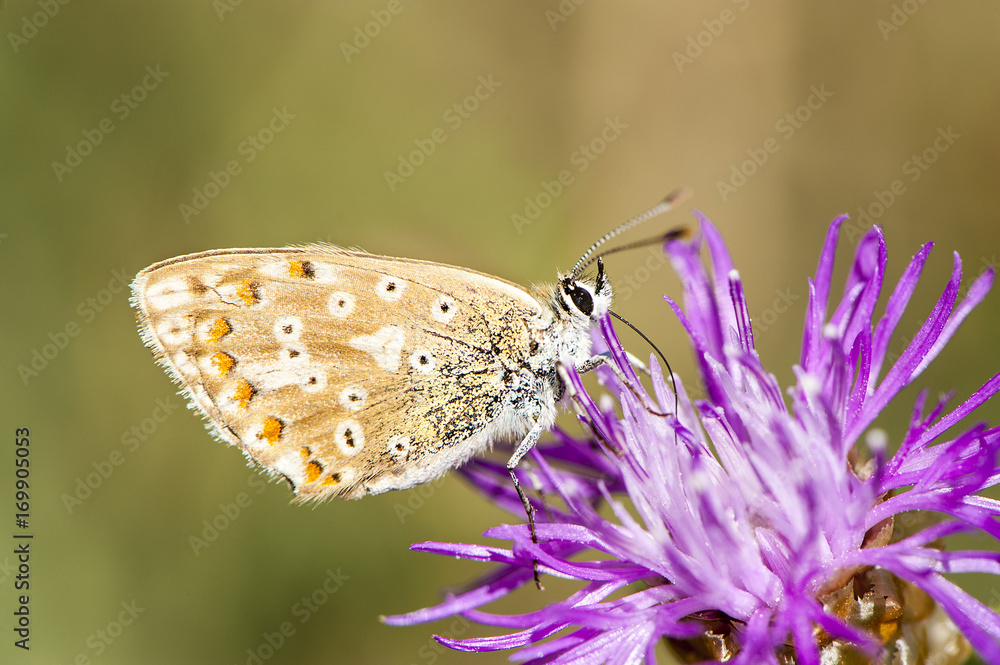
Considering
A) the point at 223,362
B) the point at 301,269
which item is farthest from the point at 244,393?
the point at 301,269

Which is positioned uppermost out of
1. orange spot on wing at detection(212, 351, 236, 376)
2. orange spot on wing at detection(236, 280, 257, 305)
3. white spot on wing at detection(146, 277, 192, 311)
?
orange spot on wing at detection(236, 280, 257, 305)

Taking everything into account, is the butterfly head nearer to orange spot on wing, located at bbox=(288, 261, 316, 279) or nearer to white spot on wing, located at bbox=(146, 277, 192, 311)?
orange spot on wing, located at bbox=(288, 261, 316, 279)

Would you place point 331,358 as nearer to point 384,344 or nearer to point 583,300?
point 384,344

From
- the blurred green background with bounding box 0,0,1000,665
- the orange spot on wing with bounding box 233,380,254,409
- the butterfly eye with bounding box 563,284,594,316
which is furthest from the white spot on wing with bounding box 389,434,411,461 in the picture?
the blurred green background with bounding box 0,0,1000,665

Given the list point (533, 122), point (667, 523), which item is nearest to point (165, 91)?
point (533, 122)

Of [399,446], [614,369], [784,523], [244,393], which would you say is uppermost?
[614,369]

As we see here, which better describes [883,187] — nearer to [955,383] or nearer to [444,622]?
[955,383]
